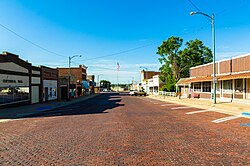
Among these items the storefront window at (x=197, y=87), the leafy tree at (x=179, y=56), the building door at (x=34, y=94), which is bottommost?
the building door at (x=34, y=94)

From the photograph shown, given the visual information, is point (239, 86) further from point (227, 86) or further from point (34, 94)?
point (34, 94)

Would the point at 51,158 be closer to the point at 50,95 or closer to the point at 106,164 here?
the point at 106,164

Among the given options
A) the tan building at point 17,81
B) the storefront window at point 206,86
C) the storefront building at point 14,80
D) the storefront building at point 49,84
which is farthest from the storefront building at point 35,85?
the storefront window at point 206,86

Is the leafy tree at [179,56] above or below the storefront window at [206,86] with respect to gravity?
above

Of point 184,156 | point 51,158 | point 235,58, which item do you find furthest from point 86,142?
point 235,58

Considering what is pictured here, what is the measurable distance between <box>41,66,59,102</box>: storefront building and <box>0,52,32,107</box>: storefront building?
4147 millimetres

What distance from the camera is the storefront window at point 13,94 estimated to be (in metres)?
20.0

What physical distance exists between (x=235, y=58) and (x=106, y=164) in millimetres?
22493

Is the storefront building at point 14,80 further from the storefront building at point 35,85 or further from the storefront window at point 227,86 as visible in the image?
the storefront window at point 227,86

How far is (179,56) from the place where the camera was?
51.2 m

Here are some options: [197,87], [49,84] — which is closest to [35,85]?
[49,84]

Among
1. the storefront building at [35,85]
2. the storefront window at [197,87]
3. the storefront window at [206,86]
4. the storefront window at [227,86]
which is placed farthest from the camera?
the storefront window at [197,87]

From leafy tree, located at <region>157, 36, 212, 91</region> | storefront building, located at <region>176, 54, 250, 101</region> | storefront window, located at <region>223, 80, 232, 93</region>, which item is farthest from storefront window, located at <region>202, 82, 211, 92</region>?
leafy tree, located at <region>157, 36, 212, 91</region>

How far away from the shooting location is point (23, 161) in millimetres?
5652
